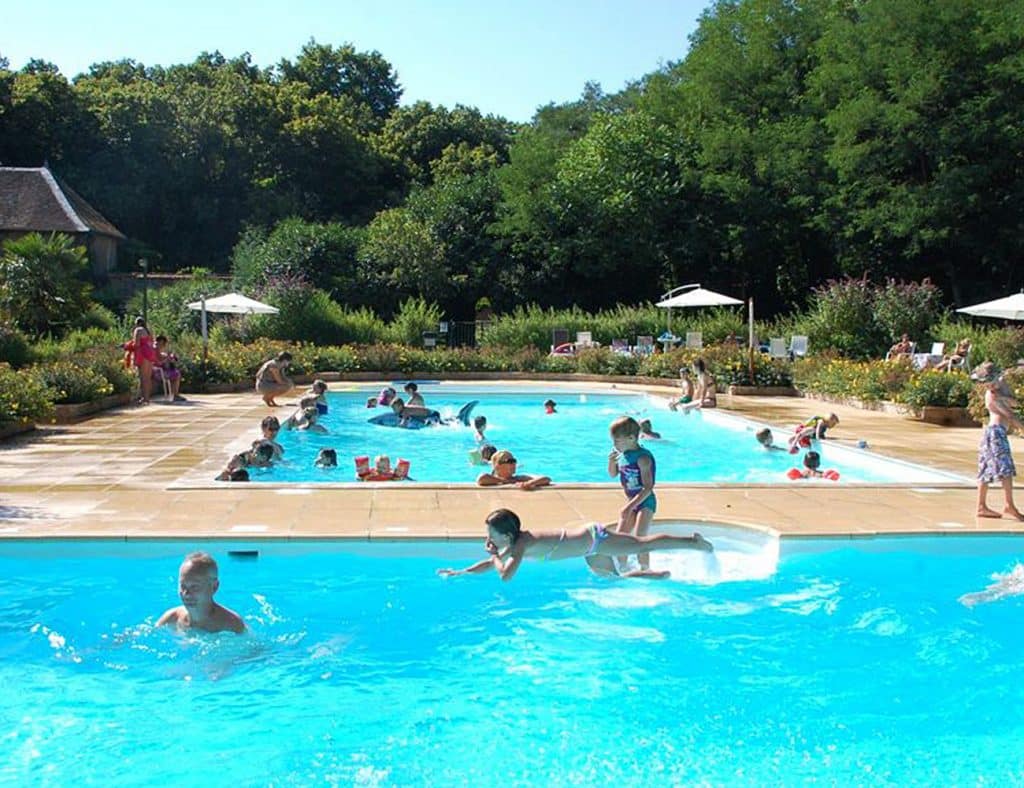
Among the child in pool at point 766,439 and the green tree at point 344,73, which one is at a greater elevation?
the green tree at point 344,73

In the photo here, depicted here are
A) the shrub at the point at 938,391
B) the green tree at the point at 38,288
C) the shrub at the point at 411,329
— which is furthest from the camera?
the shrub at the point at 411,329

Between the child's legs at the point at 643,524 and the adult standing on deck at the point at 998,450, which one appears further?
the adult standing on deck at the point at 998,450

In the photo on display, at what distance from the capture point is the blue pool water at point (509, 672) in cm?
535

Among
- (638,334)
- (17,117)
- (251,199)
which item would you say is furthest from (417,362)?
(17,117)

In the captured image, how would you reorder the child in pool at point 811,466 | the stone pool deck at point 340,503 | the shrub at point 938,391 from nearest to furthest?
the stone pool deck at point 340,503 < the child in pool at point 811,466 < the shrub at point 938,391

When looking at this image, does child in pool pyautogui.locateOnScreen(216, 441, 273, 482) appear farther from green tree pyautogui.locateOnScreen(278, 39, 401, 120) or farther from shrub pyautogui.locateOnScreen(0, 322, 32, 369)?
green tree pyautogui.locateOnScreen(278, 39, 401, 120)

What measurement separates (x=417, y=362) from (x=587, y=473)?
45.6 feet

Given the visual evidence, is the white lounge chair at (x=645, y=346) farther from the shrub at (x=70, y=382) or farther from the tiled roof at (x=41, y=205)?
the tiled roof at (x=41, y=205)

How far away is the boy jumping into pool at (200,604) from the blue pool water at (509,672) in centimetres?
11

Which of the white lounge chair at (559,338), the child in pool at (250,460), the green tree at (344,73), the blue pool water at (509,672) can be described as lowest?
the blue pool water at (509,672)

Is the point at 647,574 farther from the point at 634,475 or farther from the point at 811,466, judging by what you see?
the point at 811,466

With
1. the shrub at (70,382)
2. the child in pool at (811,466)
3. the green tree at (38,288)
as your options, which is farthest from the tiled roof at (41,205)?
the child in pool at (811,466)

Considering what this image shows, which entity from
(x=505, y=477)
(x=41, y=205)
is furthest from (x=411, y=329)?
(x=505, y=477)

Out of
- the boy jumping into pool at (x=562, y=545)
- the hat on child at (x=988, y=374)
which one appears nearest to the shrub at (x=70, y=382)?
the boy jumping into pool at (x=562, y=545)
